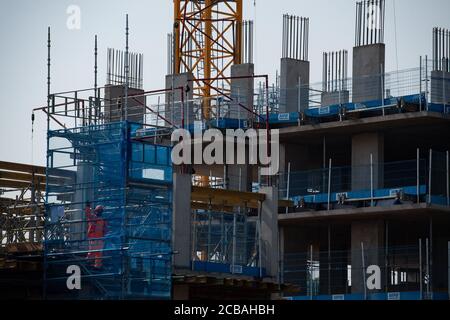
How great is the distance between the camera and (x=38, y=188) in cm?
4866

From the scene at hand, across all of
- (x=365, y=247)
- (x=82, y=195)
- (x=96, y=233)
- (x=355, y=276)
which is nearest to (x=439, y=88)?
(x=365, y=247)

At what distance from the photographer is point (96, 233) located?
1630 inches

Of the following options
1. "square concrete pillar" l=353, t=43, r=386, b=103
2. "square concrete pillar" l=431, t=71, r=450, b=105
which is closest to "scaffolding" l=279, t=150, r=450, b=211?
"square concrete pillar" l=431, t=71, r=450, b=105

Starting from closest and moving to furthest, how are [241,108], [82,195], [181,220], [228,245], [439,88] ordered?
1. [82,195]
2. [181,220]
3. [228,245]
4. [439,88]
5. [241,108]

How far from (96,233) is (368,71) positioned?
795 inches

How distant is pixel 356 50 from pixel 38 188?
1662 cm

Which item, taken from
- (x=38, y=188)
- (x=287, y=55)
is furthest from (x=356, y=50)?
(x=38, y=188)

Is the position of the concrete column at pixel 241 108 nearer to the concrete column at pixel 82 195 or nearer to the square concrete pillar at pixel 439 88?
the square concrete pillar at pixel 439 88

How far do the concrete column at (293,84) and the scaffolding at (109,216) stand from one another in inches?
708

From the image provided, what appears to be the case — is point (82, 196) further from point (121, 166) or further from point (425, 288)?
point (425, 288)

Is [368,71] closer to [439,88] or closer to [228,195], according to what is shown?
[439,88]

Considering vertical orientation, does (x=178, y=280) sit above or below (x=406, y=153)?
below

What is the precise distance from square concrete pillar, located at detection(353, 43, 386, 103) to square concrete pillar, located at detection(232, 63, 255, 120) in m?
4.91

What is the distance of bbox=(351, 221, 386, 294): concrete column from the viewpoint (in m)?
54.7
